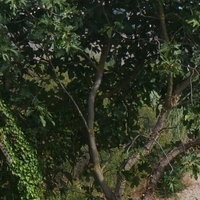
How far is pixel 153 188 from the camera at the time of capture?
3277 millimetres

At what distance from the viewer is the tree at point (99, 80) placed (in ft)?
9.08

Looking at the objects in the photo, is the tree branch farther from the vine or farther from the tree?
the vine

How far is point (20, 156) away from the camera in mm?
3047

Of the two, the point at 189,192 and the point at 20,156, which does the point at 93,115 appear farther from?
the point at 189,192

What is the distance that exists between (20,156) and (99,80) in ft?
2.09

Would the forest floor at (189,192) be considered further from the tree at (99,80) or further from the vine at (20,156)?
the vine at (20,156)

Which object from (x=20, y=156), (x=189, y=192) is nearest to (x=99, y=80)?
(x=20, y=156)

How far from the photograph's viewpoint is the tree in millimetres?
2768

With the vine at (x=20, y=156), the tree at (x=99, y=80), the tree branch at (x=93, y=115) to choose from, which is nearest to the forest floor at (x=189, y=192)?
the tree at (x=99, y=80)

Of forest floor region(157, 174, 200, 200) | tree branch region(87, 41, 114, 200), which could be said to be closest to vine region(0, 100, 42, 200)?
tree branch region(87, 41, 114, 200)

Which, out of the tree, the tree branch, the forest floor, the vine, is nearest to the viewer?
the tree

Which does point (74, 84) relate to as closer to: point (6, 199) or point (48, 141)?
point (48, 141)

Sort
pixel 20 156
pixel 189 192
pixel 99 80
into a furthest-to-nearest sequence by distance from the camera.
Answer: pixel 189 192 < pixel 99 80 < pixel 20 156

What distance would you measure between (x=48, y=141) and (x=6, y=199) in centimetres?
44
